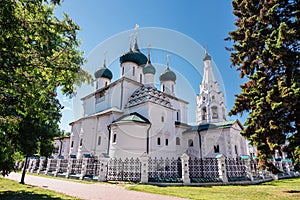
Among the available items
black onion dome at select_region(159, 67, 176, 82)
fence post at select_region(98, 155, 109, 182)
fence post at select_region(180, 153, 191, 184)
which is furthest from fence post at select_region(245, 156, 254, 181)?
black onion dome at select_region(159, 67, 176, 82)

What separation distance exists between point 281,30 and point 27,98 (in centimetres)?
941

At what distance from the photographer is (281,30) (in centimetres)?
792

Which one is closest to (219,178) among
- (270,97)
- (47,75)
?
(270,97)

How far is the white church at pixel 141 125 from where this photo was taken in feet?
61.1

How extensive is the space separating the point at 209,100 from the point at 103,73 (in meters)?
16.5

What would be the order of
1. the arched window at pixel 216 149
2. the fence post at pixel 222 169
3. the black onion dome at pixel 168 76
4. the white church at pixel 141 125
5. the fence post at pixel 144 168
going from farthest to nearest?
the black onion dome at pixel 168 76
the arched window at pixel 216 149
the white church at pixel 141 125
the fence post at pixel 222 169
the fence post at pixel 144 168

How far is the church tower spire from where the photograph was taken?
1141 inches

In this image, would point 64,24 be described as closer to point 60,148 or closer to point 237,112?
point 237,112

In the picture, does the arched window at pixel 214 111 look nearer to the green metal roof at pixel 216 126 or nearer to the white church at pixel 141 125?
the white church at pixel 141 125

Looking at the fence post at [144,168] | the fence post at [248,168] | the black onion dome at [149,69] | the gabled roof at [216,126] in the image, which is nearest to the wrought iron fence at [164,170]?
the fence post at [144,168]

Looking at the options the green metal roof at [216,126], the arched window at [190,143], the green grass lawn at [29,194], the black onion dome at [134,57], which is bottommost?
the green grass lawn at [29,194]

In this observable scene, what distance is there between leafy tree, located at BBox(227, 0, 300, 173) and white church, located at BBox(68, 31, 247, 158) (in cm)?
1103

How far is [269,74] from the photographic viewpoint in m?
9.12

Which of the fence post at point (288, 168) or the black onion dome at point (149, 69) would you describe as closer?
the fence post at point (288, 168)
